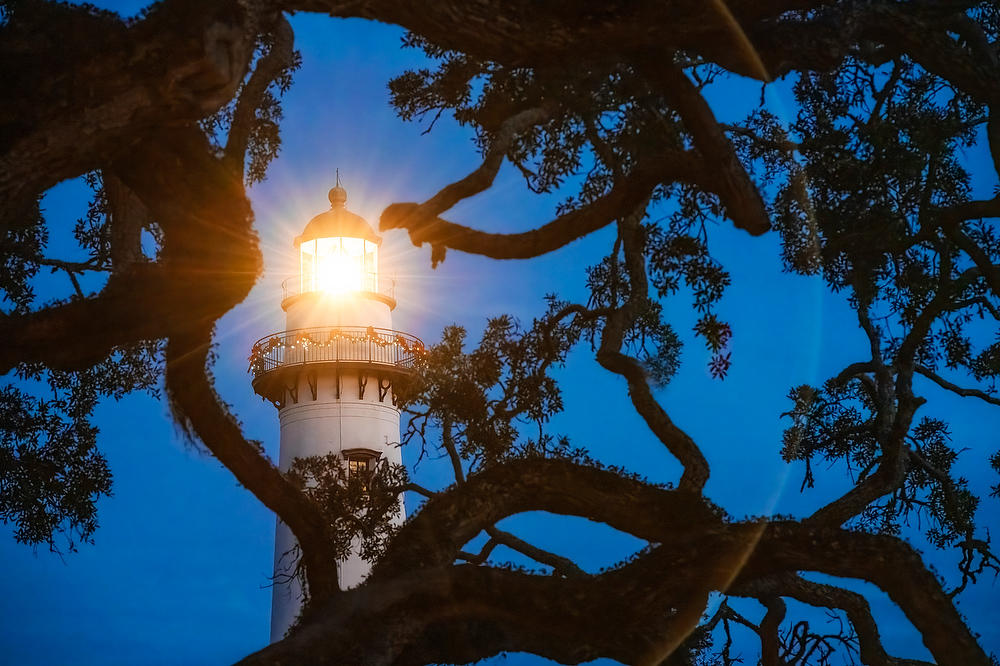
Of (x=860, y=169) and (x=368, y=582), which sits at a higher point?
(x=860, y=169)

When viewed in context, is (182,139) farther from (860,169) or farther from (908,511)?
(908,511)

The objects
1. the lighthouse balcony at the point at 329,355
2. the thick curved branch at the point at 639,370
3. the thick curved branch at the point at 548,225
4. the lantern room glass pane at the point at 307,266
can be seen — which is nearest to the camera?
the thick curved branch at the point at 548,225

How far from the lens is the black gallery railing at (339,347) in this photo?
76.7 ft

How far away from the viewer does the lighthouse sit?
2319 centimetres

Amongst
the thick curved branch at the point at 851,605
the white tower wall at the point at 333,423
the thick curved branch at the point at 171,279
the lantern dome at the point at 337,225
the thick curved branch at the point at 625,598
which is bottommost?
the thick curved branch at the point at 625,598

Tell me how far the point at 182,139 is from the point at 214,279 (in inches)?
30.0

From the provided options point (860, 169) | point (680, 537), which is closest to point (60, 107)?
point (680, 537)

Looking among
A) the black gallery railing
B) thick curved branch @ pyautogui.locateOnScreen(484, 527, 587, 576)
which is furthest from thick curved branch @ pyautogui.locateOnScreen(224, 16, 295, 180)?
the black gallery railing

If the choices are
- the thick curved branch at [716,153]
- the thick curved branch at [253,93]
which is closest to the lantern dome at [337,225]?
the thick curved branch at [253,93]

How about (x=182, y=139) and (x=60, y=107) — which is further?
(x=182, y=139)

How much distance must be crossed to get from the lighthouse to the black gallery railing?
0.07ft

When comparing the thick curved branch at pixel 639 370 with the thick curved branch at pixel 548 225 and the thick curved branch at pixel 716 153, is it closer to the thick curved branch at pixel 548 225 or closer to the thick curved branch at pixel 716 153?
the thick curved branch at pixel 548 225

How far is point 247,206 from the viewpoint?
5637mm

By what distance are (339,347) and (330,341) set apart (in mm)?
231
